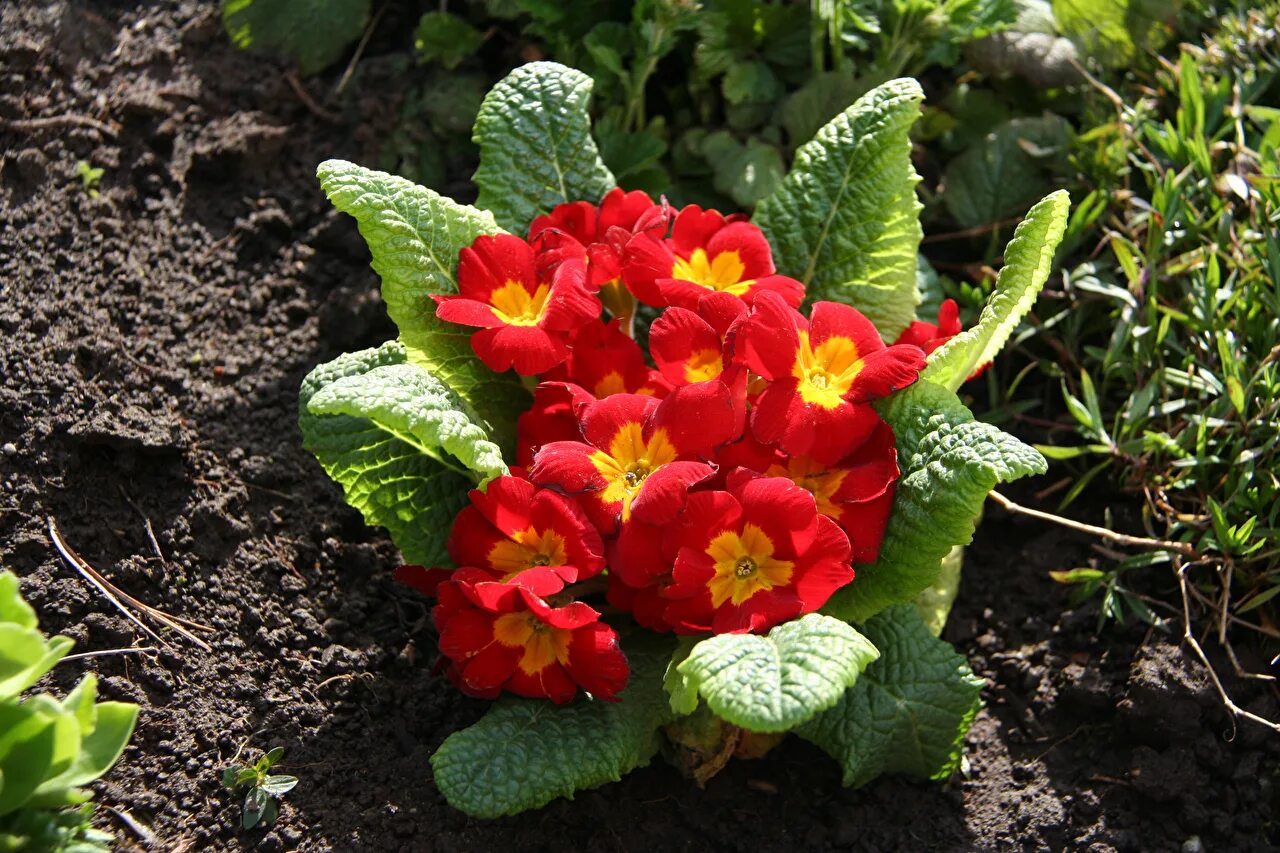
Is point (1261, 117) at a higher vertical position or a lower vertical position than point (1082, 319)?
higher

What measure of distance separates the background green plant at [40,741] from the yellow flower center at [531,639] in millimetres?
604

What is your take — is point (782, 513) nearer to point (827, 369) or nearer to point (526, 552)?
point (827, 369)

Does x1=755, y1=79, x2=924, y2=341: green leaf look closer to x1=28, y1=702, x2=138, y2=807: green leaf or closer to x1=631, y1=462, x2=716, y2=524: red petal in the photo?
x1=631, y1=462, x2=716, y2=524: red petal

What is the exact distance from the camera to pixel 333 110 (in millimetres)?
3119

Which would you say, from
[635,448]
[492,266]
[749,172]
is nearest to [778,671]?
[635,448]

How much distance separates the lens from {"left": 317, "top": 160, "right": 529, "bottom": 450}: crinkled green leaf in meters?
2.25

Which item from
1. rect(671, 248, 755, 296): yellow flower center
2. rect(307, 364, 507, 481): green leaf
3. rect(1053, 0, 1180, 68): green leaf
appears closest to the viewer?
rect(307, 364, 507, 481): green leaf

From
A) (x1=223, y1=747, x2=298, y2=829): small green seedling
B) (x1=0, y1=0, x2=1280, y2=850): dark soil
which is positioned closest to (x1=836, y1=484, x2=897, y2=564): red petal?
(x1=0, y1=0, x2=1280, y2=850): dark soil

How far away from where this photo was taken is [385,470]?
2309 mm

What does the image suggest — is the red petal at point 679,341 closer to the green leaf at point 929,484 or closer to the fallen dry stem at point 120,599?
the green leaf at point 929,484

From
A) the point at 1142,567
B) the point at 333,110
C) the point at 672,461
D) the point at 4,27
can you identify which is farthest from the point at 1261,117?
the point at 4,27

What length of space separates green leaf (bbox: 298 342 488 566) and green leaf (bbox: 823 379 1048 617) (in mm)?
705

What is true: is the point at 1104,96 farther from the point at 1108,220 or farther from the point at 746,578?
the point at 746,578

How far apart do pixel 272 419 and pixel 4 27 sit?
3.72ft
